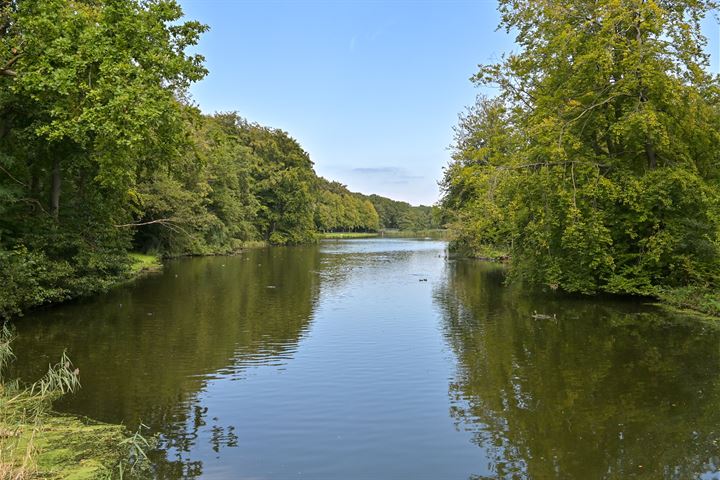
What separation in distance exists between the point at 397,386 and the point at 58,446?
586 centimetres

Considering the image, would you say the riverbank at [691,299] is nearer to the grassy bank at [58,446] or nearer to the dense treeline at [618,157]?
the dense treeline at [618,157]

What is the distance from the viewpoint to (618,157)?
20.9 metres

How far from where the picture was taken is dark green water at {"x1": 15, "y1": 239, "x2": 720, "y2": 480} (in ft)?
23.4

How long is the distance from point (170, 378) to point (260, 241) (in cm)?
6004

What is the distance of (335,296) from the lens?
23.0m

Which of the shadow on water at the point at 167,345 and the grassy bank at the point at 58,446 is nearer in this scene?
the grassy bank at the point at 58,446

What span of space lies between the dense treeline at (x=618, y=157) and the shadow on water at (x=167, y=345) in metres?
9.83

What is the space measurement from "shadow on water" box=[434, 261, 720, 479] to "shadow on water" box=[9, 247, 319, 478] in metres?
4.23

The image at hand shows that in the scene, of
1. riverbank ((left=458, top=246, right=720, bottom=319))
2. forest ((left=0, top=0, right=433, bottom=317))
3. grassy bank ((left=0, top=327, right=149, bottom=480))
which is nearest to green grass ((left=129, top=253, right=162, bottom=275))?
forest ((left=0, top=0, right=433, bottom=317))

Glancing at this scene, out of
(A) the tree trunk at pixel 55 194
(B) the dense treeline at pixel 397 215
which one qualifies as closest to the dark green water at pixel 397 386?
(A) the tree trunk at pixel 55 194

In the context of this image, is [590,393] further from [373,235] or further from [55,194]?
[373,235]

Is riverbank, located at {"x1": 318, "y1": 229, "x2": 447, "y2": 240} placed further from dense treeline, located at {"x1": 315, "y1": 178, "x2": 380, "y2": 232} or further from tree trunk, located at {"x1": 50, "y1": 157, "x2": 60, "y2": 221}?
tree trunk, located at {"x1": 50, "y1": 157, "x2": 60, "y2": 221}

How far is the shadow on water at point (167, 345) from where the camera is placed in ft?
28.0

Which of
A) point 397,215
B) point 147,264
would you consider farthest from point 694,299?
point 397,215
